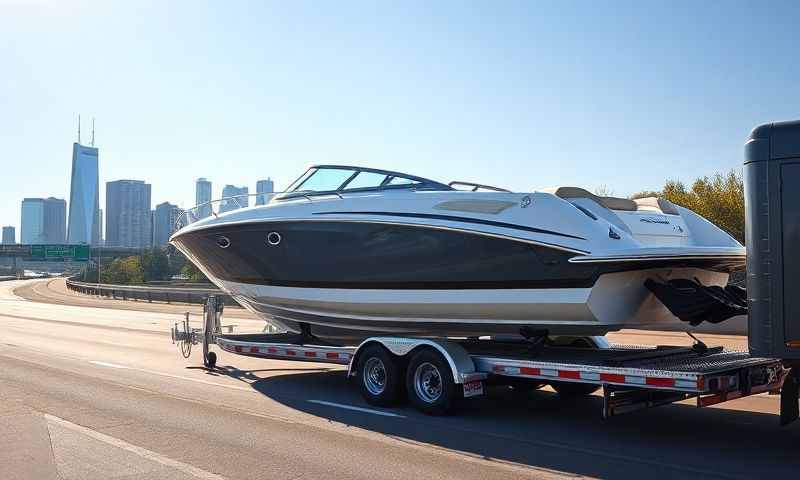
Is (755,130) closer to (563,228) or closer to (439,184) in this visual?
(563,228)

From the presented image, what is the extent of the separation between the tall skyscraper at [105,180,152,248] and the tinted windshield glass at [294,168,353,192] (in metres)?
181

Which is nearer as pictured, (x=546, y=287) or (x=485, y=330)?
(x=546, y=287)

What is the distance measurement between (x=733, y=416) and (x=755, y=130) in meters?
4.09

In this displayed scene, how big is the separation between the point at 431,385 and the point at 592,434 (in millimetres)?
2251

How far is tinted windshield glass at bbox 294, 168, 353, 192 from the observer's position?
12.2m

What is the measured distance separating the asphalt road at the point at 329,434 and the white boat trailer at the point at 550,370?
1.18 feet

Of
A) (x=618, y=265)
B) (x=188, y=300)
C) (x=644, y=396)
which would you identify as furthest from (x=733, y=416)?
(x=188, y=300)

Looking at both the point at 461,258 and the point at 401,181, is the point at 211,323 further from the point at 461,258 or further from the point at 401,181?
the point at 461,258

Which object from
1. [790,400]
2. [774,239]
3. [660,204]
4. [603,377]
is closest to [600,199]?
[660,204]

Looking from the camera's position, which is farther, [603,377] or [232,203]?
[232,203]

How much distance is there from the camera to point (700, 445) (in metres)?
7.82

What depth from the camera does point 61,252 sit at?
83.2 metres

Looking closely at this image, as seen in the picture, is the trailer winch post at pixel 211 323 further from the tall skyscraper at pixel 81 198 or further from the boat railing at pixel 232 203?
the tall skyscraper at pixel 81 198

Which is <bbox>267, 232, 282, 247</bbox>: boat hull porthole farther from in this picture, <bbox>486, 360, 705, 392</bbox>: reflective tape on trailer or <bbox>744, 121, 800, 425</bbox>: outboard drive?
<bbox>744, 121, 800, 425</bbox>: outboard drive
